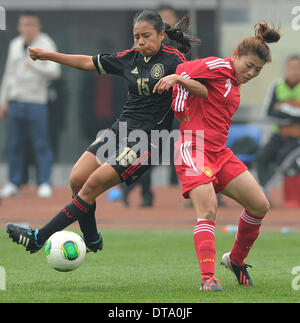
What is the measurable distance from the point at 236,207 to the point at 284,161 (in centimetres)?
104

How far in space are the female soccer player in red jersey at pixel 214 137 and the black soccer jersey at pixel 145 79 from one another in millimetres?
340

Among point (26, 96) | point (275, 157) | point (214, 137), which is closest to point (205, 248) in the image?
point (214, 137)

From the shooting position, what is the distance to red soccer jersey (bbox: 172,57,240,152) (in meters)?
7.14

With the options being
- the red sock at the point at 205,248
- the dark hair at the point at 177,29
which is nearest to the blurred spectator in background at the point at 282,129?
the dark hair at the point at 177,29

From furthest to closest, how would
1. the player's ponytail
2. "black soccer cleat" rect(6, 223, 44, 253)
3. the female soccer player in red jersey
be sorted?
the player's ponytail, "black soccer cleat" rect(6, 223, 44, 253), the female soccer player in red jersey

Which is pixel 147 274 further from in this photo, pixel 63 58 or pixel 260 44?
pixel 260 44

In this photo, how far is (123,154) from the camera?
7527 mm

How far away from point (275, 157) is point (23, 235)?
7.50 meters

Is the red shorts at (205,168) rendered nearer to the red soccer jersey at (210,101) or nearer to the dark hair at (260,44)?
the red soccer jersey at (210,101)

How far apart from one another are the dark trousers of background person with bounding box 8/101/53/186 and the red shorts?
7.78m

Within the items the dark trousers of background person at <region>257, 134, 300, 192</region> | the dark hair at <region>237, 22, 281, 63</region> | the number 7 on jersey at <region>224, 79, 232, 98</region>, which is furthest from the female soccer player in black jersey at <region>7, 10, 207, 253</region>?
the dark trousers of background person at <region>257, 134, 300, 192</region>

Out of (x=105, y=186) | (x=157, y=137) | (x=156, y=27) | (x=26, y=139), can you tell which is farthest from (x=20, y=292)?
(x=26, y=139)

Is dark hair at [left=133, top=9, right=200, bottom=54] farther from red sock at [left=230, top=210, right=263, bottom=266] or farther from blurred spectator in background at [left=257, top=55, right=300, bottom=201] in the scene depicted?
blurred spectator in background at [left=257, top=55, right=300, bottom=201]

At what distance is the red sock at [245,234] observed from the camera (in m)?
7.45
